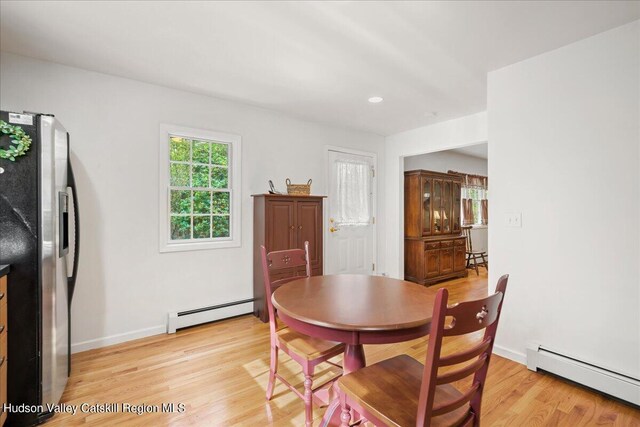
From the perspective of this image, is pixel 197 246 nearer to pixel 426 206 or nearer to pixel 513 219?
pixel 513 219

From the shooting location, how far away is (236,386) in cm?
222

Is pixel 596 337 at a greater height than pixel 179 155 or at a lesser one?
lesser

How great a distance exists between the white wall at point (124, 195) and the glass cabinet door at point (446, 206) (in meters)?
3.76

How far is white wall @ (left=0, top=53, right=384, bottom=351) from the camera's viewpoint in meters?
2.71

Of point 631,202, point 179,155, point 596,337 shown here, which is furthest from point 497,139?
point 179,155

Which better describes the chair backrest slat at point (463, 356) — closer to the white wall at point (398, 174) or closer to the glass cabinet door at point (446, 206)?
the white wall at point (398, 174)

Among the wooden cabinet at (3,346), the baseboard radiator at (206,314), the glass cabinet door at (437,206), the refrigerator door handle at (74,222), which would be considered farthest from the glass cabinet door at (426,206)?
the wooden cabinet at (3,346)

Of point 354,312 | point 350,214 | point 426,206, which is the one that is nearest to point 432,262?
point 426,206

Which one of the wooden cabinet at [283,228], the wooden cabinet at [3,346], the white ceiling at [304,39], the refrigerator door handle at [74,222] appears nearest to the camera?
the wooden cabinet at [3,346]

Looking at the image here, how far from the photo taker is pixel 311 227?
3.93m

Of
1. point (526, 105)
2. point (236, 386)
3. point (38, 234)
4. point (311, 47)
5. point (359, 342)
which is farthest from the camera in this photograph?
point (526, 105)

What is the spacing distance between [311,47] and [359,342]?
7.20 ft

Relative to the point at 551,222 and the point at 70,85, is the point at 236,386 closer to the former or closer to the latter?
the point at 551,222

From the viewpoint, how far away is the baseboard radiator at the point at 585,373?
2.00 m
